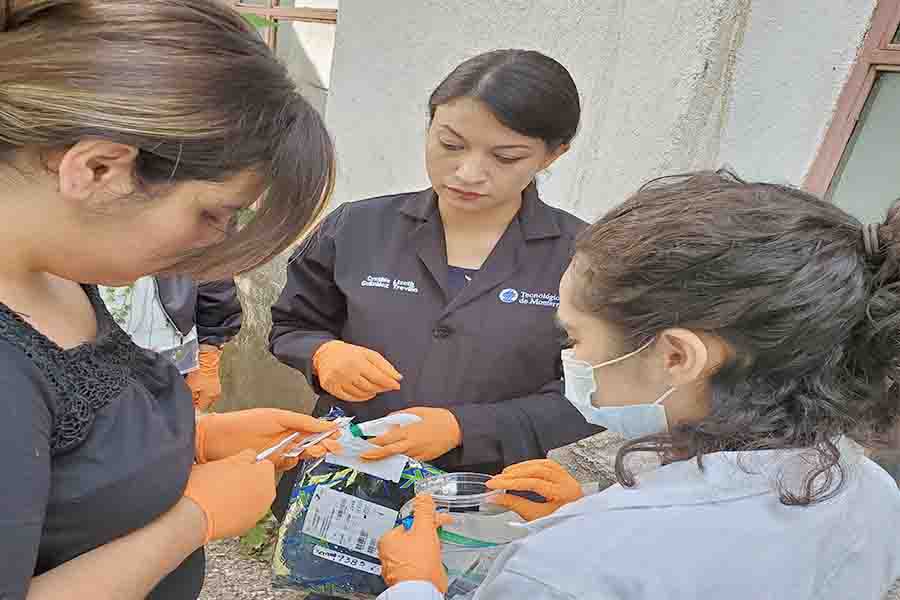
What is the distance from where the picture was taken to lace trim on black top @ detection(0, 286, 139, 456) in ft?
2.48

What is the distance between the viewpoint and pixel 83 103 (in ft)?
2.39

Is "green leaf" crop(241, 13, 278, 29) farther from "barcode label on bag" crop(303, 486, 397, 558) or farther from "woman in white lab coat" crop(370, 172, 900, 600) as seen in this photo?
"barcode label on bag" crop(303, 486, 397, 558)

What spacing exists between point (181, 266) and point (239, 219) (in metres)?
0.10

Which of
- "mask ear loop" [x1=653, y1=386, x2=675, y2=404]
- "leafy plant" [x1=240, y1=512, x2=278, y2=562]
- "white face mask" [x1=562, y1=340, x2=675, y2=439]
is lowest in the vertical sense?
"leafy plant" [x1=240, y1=512, x2=278, y2=562]

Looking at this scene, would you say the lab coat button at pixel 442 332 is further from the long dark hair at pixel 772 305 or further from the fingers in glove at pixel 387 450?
the long dark hair at pixel 772 305

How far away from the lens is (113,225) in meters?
0.83

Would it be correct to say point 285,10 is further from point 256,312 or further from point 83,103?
point 83,103

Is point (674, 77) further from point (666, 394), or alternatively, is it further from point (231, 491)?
point (231, 491)

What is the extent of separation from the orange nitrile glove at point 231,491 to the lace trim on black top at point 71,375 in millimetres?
249

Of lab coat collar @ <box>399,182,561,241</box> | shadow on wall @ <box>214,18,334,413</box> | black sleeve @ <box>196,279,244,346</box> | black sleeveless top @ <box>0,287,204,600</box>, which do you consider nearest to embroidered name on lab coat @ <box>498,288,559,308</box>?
lab coat collar @ <box>399,182,561,241</box>

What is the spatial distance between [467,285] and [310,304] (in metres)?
0.42

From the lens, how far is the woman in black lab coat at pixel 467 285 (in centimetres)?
145

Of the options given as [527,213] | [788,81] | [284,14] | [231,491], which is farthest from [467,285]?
[284,14]

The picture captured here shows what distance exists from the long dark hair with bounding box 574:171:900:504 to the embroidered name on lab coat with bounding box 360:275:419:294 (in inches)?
25.5
